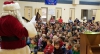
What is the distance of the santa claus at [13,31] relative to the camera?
2.64 meters

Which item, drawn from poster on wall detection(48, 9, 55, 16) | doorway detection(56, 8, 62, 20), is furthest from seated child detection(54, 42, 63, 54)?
doorway detection(56, 8, 62, 20)

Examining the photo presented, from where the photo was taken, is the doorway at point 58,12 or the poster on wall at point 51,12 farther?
the doorway at point 58,12

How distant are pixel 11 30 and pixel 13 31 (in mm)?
34

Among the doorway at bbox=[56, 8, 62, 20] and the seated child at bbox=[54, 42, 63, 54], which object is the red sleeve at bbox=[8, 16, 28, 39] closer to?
the seated child at bbox=[54, 42, 63, 54]

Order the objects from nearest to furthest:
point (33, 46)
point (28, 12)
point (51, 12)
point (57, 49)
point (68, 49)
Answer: point (57, 49), point (68, 49), point (33, 46), point (28, 12), point (51, 12)

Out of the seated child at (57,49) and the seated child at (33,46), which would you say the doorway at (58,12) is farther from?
the seated child at (57,49)

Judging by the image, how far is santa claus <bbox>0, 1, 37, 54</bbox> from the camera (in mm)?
2639

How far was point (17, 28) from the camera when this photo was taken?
2600mm

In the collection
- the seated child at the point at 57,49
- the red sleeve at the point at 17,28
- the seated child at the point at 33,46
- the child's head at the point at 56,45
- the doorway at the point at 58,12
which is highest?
the red sleeve at the point at 17,28

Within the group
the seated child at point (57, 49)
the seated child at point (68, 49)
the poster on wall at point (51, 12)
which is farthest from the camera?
the poster on wall at point (51, 12)

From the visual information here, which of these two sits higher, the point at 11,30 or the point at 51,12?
the point at 11,30

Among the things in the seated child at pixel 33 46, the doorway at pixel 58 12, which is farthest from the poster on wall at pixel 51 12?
the seated child at pixel 33 46

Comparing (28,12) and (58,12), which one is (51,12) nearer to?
(58,12)

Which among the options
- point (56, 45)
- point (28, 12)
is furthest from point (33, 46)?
point (28, 12)
